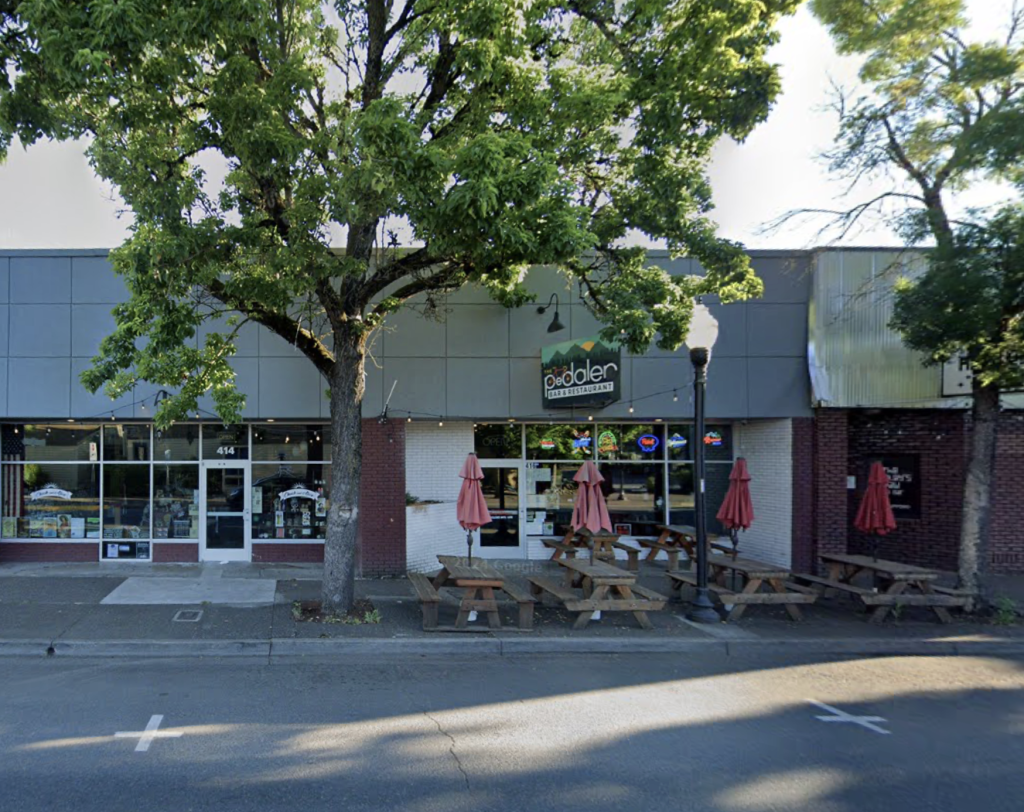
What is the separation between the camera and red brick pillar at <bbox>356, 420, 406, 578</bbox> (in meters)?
12.7

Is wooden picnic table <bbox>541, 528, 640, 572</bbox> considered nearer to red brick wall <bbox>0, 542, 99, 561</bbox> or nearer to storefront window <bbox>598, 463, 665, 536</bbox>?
storefront window <bbox>598, 463, 665, 536</bbox>

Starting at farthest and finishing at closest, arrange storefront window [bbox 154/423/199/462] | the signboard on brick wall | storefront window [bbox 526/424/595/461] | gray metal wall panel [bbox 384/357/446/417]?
1. storefront window [bbox 526/424/595/461]
2. the signboard on brick wall
3. storefront window [bbox 154/423/199/462]
4. gray metal wall panel [bbox 384/357/446/417]

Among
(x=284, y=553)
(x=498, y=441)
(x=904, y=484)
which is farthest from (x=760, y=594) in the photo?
(x=284, y=553)

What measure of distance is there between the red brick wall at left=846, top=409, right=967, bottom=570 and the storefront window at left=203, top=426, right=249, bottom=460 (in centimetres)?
1119

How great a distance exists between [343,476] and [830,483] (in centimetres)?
863

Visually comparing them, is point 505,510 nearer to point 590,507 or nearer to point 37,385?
point 590,507

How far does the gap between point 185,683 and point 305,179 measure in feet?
17.8

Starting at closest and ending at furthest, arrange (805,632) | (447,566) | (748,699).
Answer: (748,699) → (805,632) → (447,566)

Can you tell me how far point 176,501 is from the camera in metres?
13.8

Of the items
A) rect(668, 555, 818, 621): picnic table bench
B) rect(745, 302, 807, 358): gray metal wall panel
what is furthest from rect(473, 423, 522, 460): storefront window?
rect(668, 555, 818, 621): picnic table bench

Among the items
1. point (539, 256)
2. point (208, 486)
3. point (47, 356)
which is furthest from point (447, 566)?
point (47, 356)

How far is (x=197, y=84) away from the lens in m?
8.69

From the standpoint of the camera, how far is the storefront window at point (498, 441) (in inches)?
570

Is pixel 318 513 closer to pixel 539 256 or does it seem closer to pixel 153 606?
pixel 153 606
